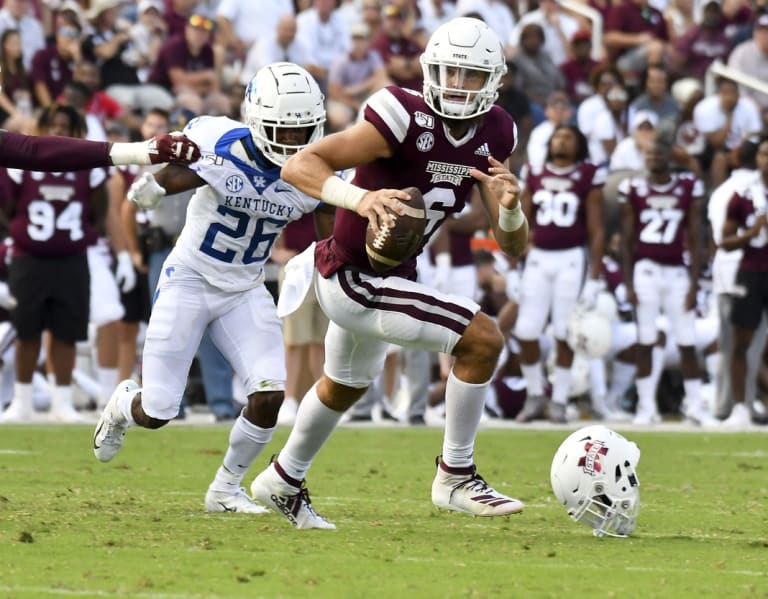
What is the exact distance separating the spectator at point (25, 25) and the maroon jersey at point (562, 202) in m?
5.19

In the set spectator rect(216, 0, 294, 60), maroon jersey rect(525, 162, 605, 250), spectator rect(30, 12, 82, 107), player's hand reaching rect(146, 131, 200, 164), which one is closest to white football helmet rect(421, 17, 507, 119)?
player's hand reaching rect(146, 131, 200, 164)

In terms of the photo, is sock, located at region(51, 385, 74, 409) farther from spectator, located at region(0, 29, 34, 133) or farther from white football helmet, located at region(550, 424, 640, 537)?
white football helmet, located at region(550, 424, 640, 537)

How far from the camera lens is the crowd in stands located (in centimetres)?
1205

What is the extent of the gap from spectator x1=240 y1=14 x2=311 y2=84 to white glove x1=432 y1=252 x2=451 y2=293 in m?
3.74

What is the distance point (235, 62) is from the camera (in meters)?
15.9

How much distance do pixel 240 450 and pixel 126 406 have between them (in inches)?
20.7

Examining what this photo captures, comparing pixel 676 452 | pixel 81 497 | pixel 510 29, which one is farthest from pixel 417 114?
pixel 510 29

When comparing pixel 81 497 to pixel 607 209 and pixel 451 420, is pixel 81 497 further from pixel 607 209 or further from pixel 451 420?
pixel 607 209

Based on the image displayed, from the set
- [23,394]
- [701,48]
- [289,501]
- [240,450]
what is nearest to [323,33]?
[701,48]

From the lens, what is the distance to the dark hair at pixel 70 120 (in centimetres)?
1075

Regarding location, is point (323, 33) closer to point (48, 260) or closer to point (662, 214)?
point (662, 214)

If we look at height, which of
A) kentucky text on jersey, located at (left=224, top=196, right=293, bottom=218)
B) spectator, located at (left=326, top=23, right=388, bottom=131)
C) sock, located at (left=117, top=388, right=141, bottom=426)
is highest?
kentucky text on jersey, located at (left=224, top=196, right=293, bottom=218)

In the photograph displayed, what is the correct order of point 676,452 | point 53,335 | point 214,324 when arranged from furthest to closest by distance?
point 53,335 → point 676,452 → point 214,324

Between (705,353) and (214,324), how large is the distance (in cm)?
757
